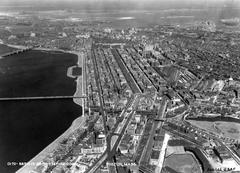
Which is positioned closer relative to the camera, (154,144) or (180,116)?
(154,144)

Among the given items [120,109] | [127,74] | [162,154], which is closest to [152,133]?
[162,154]

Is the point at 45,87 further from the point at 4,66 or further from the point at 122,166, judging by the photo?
the point at 122,166

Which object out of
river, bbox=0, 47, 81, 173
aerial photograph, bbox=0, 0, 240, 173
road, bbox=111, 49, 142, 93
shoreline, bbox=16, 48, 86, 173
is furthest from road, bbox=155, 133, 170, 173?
road, bbox=111, 49, 142, 93

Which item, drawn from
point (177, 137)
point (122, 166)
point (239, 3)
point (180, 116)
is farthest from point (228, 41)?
point (122, 166)

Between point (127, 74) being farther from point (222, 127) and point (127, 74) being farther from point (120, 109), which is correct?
point (222, 127)

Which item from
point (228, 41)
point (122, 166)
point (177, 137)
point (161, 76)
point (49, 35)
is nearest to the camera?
point (122, 166)

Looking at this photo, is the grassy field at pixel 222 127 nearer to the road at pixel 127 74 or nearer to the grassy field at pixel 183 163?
the grassy field at pixel 183 163

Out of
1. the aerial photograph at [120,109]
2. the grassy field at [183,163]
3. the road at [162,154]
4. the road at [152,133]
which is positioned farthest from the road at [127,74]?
the grassy field at [183,163]
